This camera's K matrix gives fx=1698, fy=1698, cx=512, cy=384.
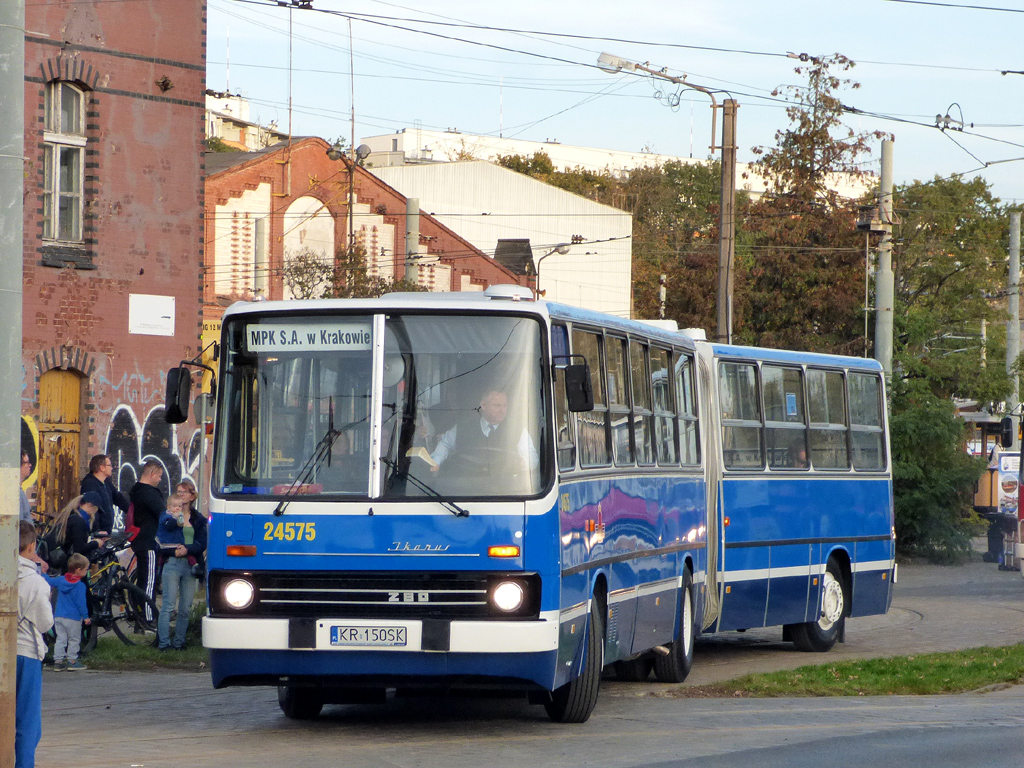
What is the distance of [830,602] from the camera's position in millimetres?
17672

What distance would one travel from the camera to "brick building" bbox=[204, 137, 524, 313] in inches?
1852

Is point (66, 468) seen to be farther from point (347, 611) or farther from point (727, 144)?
point (347, 611)

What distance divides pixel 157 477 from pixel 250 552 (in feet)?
23.4

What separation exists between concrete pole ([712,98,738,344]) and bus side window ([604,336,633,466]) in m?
14.2

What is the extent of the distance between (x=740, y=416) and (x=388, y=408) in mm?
6474

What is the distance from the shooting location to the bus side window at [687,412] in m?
14.3

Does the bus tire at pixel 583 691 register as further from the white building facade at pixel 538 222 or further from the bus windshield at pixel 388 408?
the white building facade at pixel 538 222

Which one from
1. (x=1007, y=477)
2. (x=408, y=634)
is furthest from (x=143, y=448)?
(x=1007, y=477)

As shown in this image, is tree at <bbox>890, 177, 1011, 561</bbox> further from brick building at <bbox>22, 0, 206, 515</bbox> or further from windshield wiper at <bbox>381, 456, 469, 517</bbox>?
windshield wiper at <bbox>381, 456, 469, 517</bbox>

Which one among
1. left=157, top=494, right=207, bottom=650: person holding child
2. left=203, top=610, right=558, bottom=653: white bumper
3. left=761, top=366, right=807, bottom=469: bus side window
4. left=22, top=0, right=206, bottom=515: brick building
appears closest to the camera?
left=203, top=610, right=558, bottom=653: white bumper

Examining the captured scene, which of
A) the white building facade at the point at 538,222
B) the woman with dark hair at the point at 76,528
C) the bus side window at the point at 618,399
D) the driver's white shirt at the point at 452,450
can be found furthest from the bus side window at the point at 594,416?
the white building facade at the point at 538,222

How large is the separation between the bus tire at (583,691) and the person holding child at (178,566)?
5.27 meters

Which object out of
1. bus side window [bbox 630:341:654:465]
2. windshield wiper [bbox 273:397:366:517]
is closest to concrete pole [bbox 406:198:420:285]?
bus side window [bbox 630:341:654:465]

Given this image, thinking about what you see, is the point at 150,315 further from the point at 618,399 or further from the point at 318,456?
the point at 318,456
